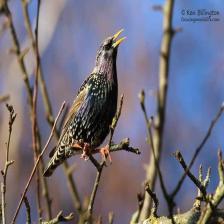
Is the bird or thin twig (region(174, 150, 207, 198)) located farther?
the bird

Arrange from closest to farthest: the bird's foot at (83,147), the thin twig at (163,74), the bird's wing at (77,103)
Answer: the bird's foot at (83,147)
the thin twig at (163,74)
the bird's wing at (77,103)

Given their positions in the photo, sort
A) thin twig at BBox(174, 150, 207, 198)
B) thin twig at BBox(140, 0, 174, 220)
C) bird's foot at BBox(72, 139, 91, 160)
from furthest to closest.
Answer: thin twig at BBox(140, 0, 174, 220), bird's foot at BBox(72, 139, 91, 160), thin twig at BBox(174, 150, 207, 198)

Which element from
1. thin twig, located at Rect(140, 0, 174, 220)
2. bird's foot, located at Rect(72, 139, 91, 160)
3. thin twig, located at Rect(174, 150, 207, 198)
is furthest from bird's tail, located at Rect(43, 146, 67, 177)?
thin twig, located at Rect(174, 150, 207, 198)

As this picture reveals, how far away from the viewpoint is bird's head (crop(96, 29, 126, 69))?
238 inches

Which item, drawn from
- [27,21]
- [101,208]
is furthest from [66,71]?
[27,21]

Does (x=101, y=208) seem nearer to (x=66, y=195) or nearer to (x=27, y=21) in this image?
(x=66, y=195)

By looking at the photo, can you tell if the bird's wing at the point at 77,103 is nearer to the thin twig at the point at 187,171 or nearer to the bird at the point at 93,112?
the bird at the point at 93,112

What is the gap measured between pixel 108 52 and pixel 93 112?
658 millimetres

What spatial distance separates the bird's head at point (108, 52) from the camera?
19.8 feet

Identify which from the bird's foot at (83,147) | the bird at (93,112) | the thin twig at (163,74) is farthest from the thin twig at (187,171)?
Answer: the bird at (93,112)

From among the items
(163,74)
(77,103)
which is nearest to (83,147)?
(77,103)

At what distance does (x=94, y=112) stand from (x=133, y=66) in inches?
261

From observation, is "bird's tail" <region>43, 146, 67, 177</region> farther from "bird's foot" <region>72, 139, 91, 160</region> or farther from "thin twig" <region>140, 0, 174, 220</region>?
"thin twig" <region>140, 0, 174, 220</region>

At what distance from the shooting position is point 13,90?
763 cm
